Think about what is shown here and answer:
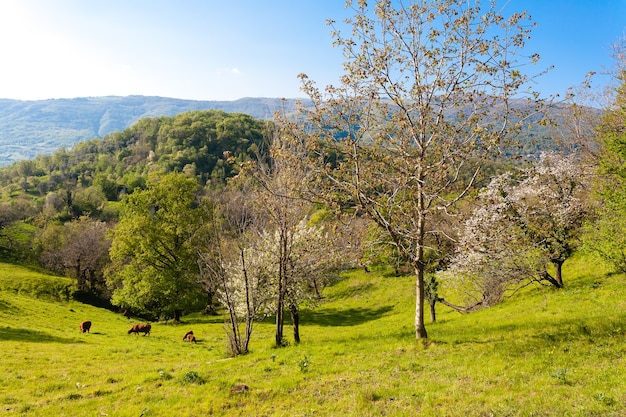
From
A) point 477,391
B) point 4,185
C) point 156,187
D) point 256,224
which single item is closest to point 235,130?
point 4,185

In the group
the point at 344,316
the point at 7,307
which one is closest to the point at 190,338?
the point at 7,307

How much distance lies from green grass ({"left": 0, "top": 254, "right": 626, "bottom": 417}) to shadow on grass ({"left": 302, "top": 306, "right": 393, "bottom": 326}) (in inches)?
956

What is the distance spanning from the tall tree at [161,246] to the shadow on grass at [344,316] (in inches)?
612

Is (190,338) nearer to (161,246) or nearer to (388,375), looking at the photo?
(161,246)

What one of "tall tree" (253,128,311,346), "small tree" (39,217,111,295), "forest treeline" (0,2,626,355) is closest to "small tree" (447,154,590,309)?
"forest treeline" (0,2,626,355)

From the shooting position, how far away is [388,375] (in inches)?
522

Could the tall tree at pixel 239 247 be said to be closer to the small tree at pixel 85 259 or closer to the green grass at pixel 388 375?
the green grass at pixel 388 375

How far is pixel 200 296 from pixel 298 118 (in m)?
37.9

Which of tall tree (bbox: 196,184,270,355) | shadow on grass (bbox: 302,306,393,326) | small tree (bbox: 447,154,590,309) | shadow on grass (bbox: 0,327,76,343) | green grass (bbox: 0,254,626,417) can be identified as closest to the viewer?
green grass (bbox: 0,254,626,417)

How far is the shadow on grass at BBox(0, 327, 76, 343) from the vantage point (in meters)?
28.5

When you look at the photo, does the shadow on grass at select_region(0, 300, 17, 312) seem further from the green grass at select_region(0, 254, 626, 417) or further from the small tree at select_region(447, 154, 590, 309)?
the small tree at select_region(447, 154, 590, 309)

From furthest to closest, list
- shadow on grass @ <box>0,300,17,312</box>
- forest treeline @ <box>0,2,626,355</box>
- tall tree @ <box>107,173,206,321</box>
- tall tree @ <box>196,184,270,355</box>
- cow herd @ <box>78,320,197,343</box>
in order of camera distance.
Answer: tall tree @ <box>107,173,206,321</box> → shadow on grass @ <box>0,300,17,312</box> → cow herd @ <box>78,320,197,343</box> → tall tree @ <box>196,184,270,355</box> → forest treeline @ <box>0,2,626,355</box>

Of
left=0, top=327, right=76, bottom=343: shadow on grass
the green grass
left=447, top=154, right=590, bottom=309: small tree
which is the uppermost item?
left=447, top=154, right=590, bottom=309: small tree

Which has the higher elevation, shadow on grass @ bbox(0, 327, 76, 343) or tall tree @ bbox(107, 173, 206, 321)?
tall tree @ bbox(107, 173, 206, 321)
